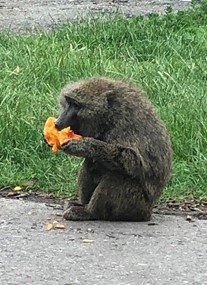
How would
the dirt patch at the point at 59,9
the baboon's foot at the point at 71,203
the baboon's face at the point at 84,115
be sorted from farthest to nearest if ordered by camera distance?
the dirt patch at the point at 59,9, the baboon's foot at the point at 71,203, the baboon's face at the point at 84,115

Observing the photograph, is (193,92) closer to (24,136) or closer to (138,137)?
(24,136)

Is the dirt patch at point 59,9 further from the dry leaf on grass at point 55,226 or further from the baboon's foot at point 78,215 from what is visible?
the dry leaf on grass at point 55,226

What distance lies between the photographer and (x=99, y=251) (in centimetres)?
515

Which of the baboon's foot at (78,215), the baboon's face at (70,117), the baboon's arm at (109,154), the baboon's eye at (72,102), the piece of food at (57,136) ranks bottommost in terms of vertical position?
the baboon's foot at (78,215)

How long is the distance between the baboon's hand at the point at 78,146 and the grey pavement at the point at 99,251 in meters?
0.43

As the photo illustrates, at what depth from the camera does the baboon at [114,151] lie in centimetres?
562

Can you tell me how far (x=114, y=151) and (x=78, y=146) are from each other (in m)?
0.21

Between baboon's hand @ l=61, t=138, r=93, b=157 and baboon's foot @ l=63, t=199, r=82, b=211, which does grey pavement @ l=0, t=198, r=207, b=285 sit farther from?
baboon's hand @ l=61, t=138, r=93, b=157

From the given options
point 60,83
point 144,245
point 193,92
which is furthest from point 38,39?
point 144,245

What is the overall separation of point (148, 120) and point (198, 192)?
83 cm

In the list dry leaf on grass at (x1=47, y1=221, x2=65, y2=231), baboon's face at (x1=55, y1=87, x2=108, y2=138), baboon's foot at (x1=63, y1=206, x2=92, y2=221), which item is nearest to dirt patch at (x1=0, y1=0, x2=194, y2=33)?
baboon's face at (x1=55, y1=87, x2=108, y2=138)

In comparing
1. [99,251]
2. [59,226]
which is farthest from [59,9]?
[99,251]

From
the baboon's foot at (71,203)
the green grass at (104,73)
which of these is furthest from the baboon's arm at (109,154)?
the green grass at (104,73)

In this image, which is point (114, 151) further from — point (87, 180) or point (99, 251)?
point (99, 251)
